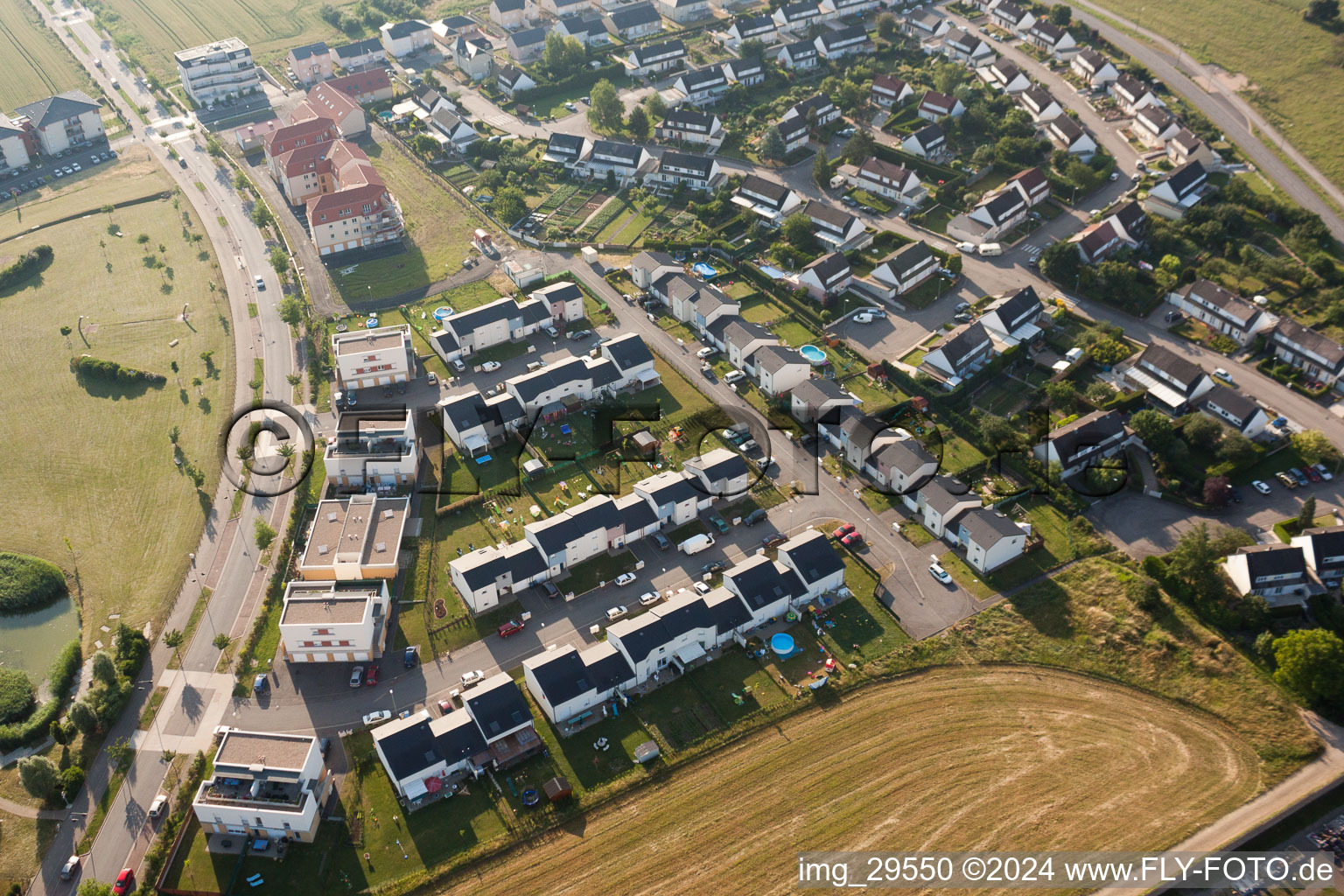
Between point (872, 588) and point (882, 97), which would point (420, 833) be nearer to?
point (872, 588)

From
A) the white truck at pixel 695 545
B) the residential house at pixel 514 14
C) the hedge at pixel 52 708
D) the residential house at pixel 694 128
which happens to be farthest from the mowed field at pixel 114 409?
the residential house at pixel 514 14

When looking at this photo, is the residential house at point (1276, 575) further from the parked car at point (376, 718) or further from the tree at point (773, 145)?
the tree at point (773, 145)

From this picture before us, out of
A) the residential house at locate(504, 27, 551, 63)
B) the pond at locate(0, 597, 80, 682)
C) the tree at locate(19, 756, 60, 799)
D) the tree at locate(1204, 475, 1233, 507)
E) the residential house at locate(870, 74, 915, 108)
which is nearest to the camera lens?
the tree at locate(19, 756, 60, 799)

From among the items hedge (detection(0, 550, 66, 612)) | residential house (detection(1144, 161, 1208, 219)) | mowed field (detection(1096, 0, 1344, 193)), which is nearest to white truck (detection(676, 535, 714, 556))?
hedge (detection(0, 550, 66, 612))

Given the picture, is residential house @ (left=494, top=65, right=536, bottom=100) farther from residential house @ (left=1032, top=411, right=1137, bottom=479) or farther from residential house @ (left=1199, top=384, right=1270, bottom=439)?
residential house @ (left=1199, top=384, right=1270, bottom=439)

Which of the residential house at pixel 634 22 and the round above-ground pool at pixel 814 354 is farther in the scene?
the residential house at pixel 634 22

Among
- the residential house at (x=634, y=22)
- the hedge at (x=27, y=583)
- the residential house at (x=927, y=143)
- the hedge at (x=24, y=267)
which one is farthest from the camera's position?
the residential house at (x=634, y=22)

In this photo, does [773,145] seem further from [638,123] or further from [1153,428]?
[1153,428]
